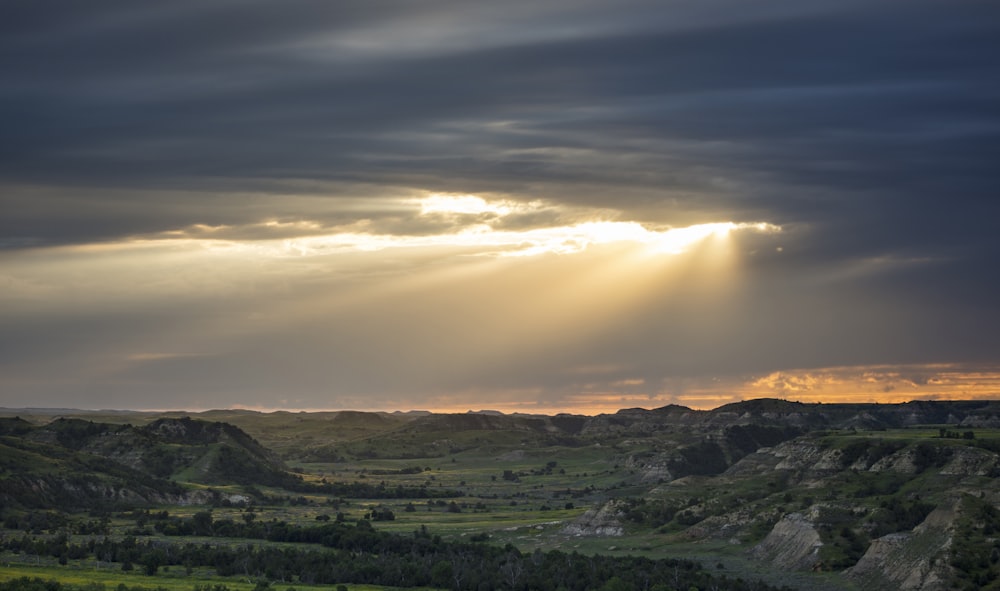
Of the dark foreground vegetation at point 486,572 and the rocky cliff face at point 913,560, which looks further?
the dark foreground vegetation at point 486,572

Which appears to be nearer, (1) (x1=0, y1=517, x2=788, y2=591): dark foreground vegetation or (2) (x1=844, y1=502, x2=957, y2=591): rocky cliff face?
(2) (x1=844, y1=502, x2=957, y2=591): rocky cliff face

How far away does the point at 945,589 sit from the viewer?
15362 cm

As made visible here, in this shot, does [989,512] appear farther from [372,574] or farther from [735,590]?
[372,574]

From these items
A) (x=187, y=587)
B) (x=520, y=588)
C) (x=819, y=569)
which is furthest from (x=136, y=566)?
(x=819, y=569)

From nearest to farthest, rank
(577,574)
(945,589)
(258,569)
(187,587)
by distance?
(945,589) → (187,587) → (577,574) → (258,569)

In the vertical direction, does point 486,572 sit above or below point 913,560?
below

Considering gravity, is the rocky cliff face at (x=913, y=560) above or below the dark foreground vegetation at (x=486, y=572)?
above

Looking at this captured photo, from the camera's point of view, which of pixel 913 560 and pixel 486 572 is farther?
pixel 486 572

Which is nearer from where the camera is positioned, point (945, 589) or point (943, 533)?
point (945, 589)

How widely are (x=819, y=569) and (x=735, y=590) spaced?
939 inches

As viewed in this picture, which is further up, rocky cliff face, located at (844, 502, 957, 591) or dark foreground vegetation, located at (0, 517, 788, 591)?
rocky cliff face, located at (844, 502, 957, 591)

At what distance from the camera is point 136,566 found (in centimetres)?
19625

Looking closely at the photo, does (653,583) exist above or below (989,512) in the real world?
below

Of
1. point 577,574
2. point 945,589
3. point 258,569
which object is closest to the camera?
point 945,589
